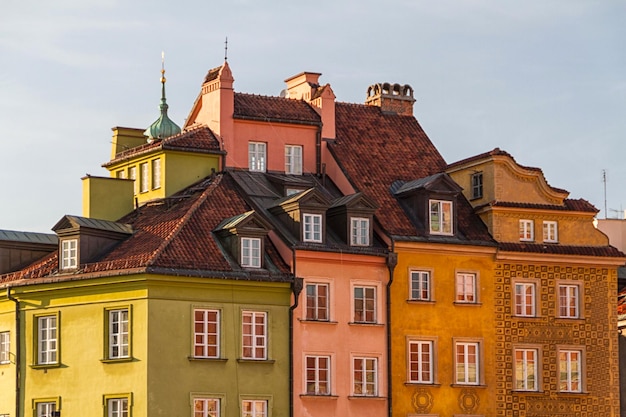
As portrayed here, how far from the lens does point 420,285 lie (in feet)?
243

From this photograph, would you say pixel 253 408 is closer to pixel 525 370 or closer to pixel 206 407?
pixel 206 407

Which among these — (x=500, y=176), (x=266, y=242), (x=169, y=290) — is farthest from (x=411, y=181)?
(x=169, y=290)

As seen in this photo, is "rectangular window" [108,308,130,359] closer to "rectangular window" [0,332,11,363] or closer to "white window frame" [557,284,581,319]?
"rectangular window" [0,332,11,363]

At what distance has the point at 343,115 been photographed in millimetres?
80312

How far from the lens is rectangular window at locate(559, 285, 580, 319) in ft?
251

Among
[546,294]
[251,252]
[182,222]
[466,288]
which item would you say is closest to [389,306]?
[466,288]

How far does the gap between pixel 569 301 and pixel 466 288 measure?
4.73 m

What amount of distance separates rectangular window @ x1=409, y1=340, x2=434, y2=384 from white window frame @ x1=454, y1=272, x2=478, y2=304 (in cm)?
233

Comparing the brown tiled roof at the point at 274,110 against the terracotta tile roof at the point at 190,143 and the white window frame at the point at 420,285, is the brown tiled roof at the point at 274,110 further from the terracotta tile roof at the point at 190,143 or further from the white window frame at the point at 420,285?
the white window frame at the point at 420,285

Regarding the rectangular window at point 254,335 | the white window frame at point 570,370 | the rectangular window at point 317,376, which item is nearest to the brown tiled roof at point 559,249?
the white window frame at point 570,370

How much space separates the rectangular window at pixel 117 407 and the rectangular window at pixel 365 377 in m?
9.20

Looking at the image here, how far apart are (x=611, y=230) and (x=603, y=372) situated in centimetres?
1767

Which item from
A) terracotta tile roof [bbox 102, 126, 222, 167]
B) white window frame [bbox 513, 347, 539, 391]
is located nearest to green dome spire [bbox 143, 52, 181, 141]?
terracotta tile roof [bbox 102, 126, 222, 167]

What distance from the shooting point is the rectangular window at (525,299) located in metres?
75.6
